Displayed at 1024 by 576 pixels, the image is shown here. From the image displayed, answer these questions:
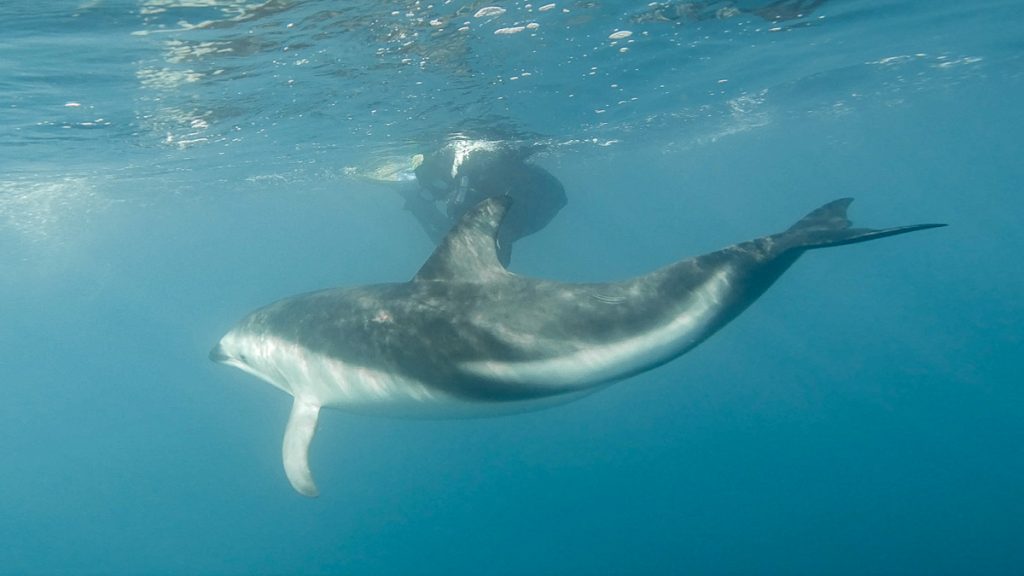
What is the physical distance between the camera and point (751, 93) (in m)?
25.6

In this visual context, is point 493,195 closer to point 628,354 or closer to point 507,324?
point 507,324

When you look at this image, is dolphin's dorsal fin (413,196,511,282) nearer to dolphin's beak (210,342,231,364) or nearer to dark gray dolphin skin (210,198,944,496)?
dark gray dolphin skin (210,198,944,496)

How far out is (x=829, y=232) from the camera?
18.9 ft

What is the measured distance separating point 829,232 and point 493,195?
9782 mm

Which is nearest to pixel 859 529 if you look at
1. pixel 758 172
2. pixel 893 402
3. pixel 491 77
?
pixel 893 402

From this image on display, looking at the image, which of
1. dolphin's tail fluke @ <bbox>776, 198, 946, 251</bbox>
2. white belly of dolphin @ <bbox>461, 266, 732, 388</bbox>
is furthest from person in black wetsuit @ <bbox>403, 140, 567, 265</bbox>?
dolphin's tail fluke @ <bbox>776, 198, 946, 251</bbox>

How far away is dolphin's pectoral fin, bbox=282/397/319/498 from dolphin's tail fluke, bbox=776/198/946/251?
19.5ft

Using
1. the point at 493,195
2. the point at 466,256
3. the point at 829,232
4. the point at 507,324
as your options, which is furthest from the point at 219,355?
the point at 829,232

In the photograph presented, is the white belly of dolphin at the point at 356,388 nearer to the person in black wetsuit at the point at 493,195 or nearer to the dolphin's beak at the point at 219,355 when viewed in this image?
the dolphin's beak at the point at 219,355

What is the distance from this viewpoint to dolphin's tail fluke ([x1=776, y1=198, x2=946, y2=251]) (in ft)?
17.6

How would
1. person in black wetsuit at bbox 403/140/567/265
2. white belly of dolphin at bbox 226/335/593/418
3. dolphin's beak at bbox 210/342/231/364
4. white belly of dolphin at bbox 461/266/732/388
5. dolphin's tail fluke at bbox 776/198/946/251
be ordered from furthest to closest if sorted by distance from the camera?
person in black wetsuit at bbox 403/140/567/265
dolphin's beak at bbox 210/342/231/364
white belly of dolphin at bbox 226/335/593/418
white belly of dolphin at bbox 461/266/732/388
dolphin's tail fluke at bbox 776/198/946/251

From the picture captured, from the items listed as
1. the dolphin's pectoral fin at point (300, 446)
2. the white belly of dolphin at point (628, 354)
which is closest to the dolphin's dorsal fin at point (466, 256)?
the white belly of dolphin at point (628, 354)

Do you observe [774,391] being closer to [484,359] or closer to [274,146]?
[274,146]

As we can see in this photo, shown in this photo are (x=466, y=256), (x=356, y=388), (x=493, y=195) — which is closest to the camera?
(x=466, y=256)
